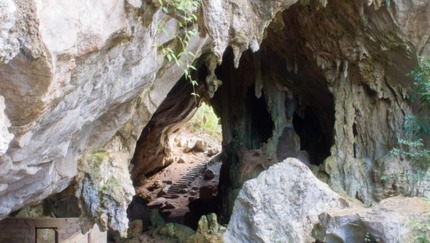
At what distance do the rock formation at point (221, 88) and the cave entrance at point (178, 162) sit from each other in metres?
0.18

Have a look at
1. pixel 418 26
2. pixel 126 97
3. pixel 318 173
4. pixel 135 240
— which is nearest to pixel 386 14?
pixel 418 26

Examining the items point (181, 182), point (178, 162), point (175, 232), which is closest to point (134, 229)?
point (175, 232)

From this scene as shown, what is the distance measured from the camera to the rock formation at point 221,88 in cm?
434

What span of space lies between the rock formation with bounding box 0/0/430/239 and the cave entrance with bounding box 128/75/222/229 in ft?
0.60

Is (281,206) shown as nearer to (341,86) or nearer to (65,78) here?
(341,86)

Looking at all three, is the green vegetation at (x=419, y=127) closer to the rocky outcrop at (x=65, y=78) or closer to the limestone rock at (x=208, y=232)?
the limestone rock at (x=208, y=232)

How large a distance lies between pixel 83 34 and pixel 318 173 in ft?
25.0

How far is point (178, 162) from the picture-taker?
22.3 m

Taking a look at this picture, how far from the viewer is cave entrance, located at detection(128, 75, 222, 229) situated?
1541 centimetres

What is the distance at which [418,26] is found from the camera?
948 cm

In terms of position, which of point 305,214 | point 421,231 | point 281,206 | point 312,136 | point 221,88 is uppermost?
point 221,88

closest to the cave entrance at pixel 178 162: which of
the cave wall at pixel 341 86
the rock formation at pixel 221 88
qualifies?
the rock formation at pixel 221 88

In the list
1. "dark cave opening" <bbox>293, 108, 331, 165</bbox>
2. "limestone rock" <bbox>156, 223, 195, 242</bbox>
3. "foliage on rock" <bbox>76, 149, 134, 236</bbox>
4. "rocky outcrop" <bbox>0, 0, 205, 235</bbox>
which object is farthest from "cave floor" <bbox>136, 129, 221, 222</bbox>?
"rocky outcrop" <bbox>0, 0, 205, 235</bbox>

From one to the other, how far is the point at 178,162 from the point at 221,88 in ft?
27.2
